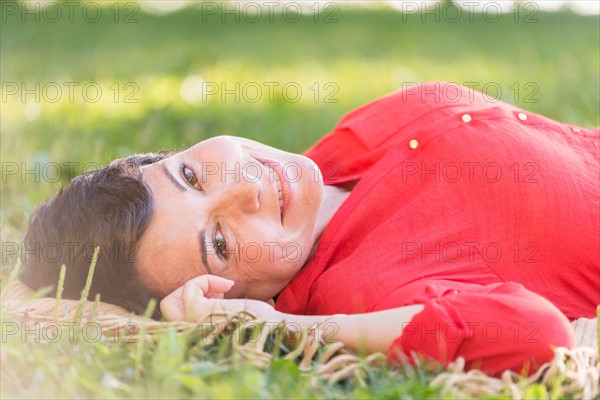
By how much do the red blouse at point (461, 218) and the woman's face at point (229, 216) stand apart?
131 millimetres

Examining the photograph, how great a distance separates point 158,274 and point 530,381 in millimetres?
941

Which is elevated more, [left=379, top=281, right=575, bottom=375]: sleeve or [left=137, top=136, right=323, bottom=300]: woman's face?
[left=137, top=136, right=323, bottom=300]: woman's face

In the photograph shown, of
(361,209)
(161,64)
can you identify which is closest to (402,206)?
(361,209)

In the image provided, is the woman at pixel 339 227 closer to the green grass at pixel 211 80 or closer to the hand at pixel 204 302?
the hand at pixel 204 302

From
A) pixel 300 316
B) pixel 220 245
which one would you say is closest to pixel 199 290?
pixel 220 245

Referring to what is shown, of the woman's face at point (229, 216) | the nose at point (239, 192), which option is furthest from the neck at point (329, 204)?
the nose at point (239, 192)

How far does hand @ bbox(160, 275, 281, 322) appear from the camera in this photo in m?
2.21

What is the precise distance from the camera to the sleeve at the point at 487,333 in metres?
1.97

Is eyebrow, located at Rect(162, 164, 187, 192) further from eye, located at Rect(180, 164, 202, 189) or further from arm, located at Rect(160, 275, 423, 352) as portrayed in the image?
arm, located at Rect(160, 275, 423, 352)

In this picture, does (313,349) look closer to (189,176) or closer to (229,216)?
(229,216)

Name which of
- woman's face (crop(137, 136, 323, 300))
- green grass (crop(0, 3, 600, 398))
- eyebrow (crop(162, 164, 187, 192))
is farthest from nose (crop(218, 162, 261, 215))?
green grass (crop(0, 3, 600, 398))

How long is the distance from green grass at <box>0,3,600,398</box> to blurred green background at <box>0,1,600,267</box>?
0.01 m

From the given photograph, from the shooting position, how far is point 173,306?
7.41 feet

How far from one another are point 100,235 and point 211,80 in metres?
3.27
